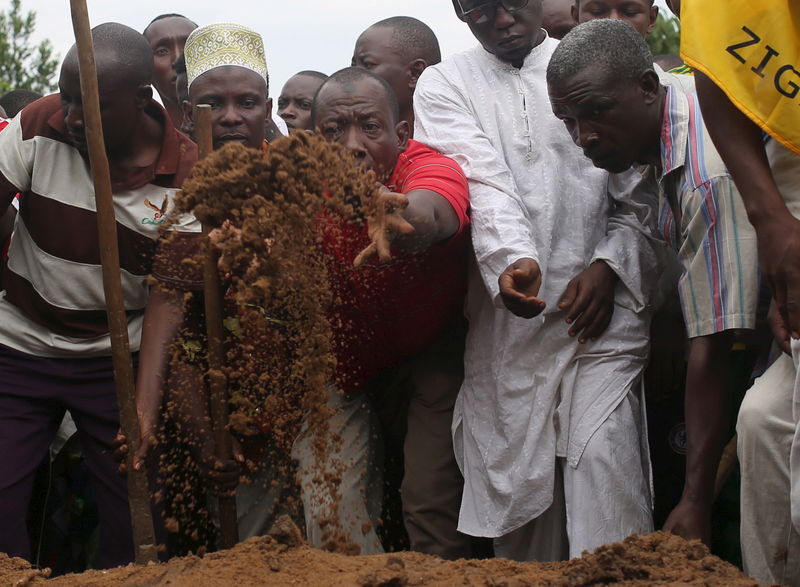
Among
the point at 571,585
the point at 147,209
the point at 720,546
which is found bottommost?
the point at 720,546

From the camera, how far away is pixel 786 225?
2.39 m

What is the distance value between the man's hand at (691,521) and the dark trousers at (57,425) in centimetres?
186

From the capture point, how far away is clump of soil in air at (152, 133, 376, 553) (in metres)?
2.78

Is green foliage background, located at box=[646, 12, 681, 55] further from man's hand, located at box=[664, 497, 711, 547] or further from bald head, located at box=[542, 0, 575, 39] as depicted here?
man's hand, located at box=[664, 497, 711, 547]

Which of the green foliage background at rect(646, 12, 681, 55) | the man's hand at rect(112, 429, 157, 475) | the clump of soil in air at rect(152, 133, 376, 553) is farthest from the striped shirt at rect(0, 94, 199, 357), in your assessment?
the green foliage background at rect(646, 12, 681, 55)

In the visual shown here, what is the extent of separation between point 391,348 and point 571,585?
125 cm

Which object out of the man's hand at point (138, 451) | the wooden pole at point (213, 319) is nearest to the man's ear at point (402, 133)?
the wooden pole at point (213, 319)

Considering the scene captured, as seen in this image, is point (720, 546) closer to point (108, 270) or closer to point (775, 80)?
point (775, 80)

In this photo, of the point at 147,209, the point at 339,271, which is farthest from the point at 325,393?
the point at 147,209

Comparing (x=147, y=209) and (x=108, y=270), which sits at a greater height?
(x=147, y=209)

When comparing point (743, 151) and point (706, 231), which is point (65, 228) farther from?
point (743, 151)

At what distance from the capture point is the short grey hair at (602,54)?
3.01m

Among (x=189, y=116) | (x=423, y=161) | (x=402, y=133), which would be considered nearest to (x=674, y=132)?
(x=423, y=161)

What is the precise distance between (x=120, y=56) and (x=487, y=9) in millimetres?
1259
